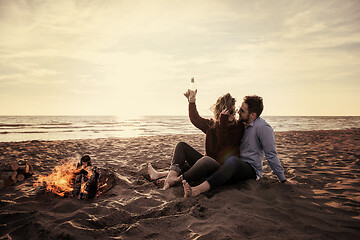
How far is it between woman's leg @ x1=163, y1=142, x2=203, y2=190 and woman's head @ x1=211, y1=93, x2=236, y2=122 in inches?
31.8

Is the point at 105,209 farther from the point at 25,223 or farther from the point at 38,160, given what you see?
the point at 38,160

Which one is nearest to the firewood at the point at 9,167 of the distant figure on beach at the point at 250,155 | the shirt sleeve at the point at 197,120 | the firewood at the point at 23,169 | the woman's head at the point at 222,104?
the firewood at the point at 23,169

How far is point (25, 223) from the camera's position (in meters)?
2.19

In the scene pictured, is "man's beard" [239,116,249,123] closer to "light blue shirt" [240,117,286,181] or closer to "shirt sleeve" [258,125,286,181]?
"light blue shirt" [240,117,286,181]

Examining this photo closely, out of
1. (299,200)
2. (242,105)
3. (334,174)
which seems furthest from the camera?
(334,174)

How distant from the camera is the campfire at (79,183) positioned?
2971 mm

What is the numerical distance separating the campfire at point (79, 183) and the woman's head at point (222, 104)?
2.18 meters

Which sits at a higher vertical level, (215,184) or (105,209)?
(215,184)

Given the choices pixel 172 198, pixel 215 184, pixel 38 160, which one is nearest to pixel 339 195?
pixel 215 184

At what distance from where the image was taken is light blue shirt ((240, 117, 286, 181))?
9.93ft

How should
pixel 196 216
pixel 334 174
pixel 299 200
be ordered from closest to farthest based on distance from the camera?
1. pixel 196 216
2. pixel 299 200
3. pixel 334 174

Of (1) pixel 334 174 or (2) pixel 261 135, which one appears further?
(1) pixel 334 174

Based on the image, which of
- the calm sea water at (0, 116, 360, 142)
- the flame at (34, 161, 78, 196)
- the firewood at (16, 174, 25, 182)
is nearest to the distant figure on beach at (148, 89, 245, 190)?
the flame at (34, 161, 78, 196)

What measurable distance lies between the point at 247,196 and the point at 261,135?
0.97 metres
